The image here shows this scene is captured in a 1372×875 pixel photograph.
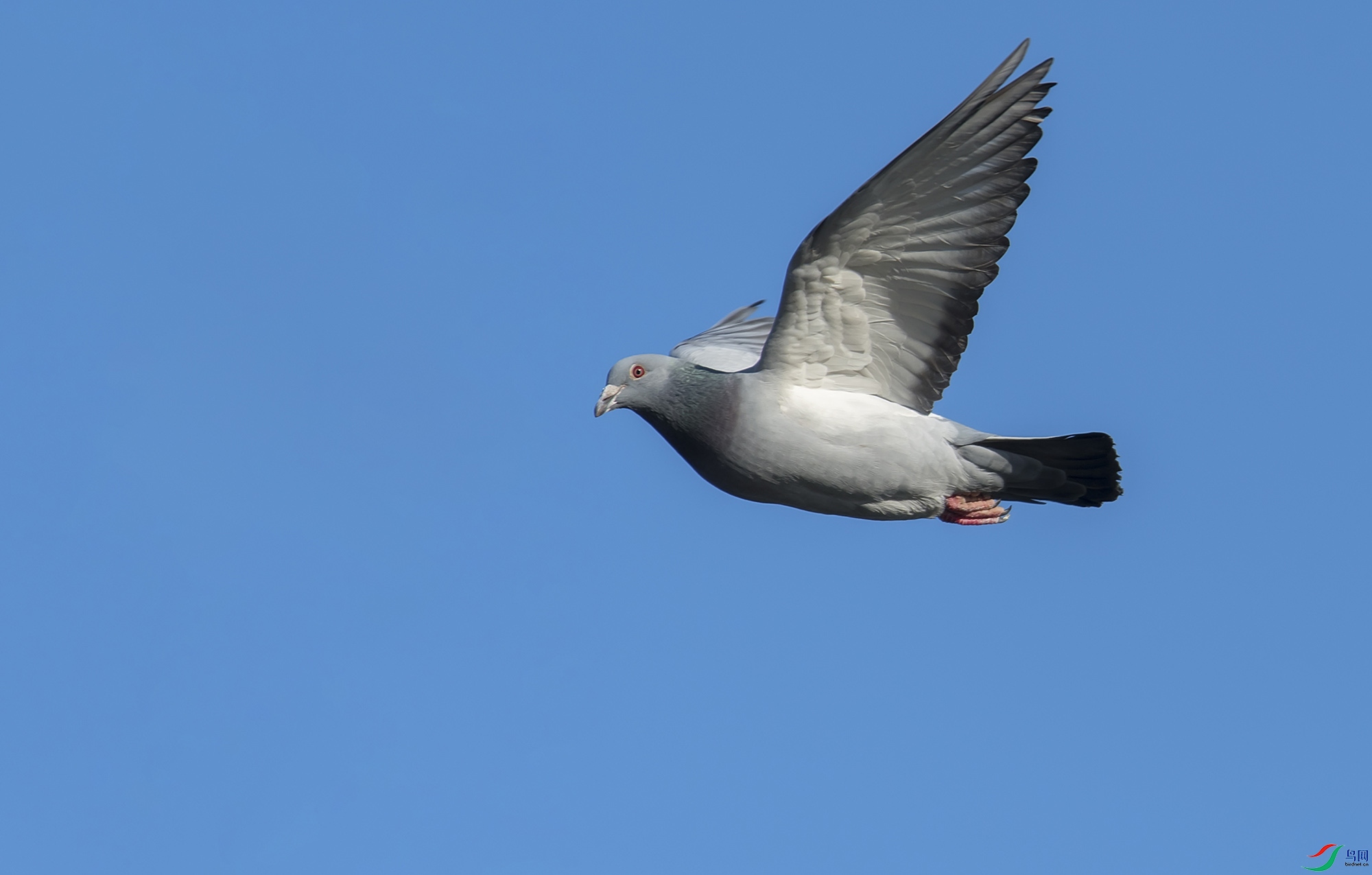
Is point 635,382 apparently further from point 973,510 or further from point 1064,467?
point 1064,467

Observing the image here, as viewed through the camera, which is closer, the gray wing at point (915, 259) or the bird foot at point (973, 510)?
the gray wing at point (915, 259)

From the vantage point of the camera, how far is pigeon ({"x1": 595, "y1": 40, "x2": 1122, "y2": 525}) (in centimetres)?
1034

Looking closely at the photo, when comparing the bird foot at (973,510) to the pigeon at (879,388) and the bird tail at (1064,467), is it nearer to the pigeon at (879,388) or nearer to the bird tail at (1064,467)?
the pigeon at (879,388)

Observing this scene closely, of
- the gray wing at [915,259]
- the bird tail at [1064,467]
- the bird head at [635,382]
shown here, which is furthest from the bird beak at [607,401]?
the bird tail at [1064,467]

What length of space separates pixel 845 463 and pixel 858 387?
728mm

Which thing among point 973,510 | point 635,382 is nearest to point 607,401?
point 635,382

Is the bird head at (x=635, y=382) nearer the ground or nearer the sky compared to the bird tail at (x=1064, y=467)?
nearer the sky

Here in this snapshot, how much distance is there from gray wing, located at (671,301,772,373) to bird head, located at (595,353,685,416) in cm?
207

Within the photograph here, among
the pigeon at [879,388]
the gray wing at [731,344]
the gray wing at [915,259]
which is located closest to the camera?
the gray wing at [915,259]

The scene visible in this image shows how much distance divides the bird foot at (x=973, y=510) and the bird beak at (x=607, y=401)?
2650 millimetres

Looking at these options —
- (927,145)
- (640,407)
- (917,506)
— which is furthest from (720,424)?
(927,145)

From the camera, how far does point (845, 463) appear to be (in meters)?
10.7

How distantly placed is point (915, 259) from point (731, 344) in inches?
175

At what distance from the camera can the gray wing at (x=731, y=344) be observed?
13930 mm
